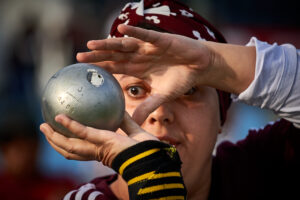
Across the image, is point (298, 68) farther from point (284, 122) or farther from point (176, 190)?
point (176, 190)

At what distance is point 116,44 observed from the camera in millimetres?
2029

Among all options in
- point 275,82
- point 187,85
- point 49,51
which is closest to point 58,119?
point 187,85

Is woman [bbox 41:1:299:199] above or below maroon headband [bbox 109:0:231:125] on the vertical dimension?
below

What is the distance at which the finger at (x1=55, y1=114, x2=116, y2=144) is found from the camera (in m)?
1.67

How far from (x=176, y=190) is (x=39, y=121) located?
451 centimetres

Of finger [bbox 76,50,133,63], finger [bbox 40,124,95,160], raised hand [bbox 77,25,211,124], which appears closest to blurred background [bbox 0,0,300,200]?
raised hand [bbox 77,25,211,124]

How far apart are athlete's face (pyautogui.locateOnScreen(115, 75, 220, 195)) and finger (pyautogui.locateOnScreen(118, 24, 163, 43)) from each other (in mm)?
336

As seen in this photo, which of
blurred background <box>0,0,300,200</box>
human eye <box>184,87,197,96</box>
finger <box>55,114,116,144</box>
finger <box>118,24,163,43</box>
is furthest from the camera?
blurred background <box>0,0,300,200</box>

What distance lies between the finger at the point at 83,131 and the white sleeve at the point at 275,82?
927 mm

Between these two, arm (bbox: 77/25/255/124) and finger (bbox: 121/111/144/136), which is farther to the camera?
arm (bbox: 77/25/255/124)

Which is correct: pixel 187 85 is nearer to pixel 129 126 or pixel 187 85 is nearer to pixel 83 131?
pixel 129 126

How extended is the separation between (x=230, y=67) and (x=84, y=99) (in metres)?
0.92

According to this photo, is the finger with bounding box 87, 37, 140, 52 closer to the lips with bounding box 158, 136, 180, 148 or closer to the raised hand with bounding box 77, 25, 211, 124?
the raised hand with bounding box 77, 25, 211, 124

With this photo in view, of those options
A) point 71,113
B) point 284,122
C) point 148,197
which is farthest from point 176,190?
point 284,122
